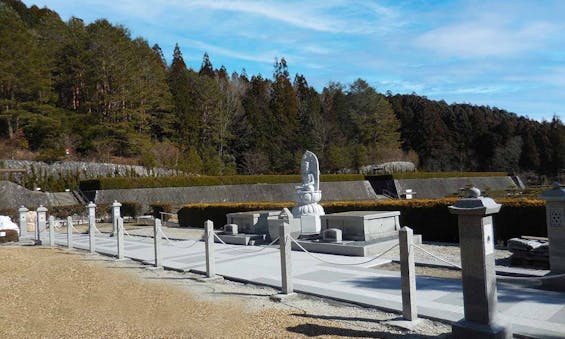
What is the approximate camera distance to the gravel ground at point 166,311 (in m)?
5.71

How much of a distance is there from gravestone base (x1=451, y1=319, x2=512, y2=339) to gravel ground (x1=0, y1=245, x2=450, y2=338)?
485mm

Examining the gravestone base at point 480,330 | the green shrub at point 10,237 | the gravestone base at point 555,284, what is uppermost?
the gravestone base at point 480,330

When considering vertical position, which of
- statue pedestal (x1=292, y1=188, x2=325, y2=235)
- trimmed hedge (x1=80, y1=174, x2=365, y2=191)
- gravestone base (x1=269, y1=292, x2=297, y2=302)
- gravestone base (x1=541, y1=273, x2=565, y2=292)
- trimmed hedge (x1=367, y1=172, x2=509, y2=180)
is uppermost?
trimmed hedge (x1=80, y1=174, x2=365, y2=191)

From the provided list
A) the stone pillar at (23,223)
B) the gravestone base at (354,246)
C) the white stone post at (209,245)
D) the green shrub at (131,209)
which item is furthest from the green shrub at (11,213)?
the white stone post at (209,245)

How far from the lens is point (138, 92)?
4894cm

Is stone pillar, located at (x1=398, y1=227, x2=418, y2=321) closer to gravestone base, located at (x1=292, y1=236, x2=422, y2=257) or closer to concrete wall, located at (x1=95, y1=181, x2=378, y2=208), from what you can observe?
gravestone base, located at (x1=292, y1=236, x2=422, y2=257)

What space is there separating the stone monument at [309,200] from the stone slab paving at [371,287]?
2.26m

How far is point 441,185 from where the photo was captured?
52.3 meters

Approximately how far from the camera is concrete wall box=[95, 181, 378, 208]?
3350 cm

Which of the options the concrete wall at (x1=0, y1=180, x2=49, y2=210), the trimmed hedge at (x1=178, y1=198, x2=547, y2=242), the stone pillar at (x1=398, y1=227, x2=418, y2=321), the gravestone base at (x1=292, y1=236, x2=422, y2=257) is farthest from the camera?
the concrete wall at (x1=0, y1=180, x2=49, y2=210)

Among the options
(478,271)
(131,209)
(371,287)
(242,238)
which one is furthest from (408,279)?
(131,209)

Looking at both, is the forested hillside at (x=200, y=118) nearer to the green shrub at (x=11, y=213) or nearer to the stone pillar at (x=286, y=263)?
the green shrub at (x=11, y=213)

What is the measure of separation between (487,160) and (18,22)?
68798 millimetres

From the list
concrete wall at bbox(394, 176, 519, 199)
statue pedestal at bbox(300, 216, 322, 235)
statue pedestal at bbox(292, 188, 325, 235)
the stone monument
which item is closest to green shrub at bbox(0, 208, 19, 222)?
the stone monument
